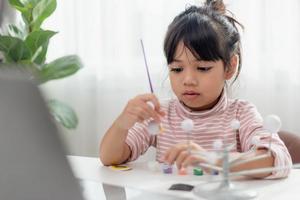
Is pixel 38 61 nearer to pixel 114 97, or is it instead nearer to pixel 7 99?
pixel 114 97

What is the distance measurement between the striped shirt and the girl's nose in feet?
0.38

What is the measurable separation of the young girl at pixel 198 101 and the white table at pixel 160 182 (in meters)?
0.10

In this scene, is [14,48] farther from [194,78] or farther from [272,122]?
[272,122]

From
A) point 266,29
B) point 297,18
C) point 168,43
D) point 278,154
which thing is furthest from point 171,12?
point 278,154

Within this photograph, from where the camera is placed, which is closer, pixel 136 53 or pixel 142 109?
pixel 142 109

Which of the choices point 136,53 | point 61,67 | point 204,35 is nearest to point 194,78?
point 204,35

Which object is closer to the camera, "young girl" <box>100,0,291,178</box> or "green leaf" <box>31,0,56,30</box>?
"young girl" <box>100,0,291,178</box>

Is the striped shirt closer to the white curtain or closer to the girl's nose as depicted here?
the girl's nose

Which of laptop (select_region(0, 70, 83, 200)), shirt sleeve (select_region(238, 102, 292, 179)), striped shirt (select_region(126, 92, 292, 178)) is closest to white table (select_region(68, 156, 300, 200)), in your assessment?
shirt sleeve (select_region(238, 102, 292, 179))

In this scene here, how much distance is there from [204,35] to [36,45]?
1316mm

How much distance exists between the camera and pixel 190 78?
114cm

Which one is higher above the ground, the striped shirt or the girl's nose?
the girl's nose

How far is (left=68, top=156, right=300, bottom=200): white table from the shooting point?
2.74 ft

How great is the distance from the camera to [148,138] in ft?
4.11
